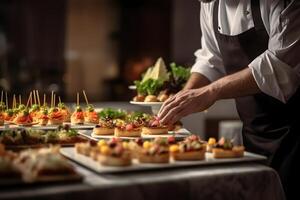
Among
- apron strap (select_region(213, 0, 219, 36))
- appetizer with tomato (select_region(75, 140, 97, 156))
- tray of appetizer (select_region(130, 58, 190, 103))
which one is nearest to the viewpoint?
appetizer with tomato (select_region(75, 140, 97, 156))

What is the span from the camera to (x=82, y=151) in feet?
7.53

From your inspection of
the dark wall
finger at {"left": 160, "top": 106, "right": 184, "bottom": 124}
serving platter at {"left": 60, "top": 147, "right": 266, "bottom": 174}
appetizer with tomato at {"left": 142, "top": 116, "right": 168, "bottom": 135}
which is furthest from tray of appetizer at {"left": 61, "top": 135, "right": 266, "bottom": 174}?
the dark wall

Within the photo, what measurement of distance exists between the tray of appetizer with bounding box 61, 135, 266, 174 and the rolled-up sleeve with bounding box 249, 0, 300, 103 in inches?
18.9

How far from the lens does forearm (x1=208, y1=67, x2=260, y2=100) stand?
2.73 meters

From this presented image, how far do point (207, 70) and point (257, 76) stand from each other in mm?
682

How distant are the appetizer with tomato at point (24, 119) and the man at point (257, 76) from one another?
2.82 ft

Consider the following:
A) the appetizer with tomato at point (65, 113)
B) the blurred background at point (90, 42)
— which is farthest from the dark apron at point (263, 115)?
the blurred background at point (90, 42)

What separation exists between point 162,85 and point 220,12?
73cm

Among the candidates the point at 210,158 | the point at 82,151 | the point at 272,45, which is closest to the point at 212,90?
the point at 272,45

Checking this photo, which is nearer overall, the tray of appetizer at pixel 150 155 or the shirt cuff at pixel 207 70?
the tray of appetizer at pixel 150 155

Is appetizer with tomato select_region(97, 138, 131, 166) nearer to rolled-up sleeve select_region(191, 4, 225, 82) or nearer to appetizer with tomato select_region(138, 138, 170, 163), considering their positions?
appetizer with tomato select_region(138, 138, 170, 163)

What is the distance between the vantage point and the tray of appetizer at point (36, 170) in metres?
1.85

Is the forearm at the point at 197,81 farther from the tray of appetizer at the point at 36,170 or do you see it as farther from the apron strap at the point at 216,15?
the tray of appetizer at the point at 36,170

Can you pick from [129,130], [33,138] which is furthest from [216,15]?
[33,138]
